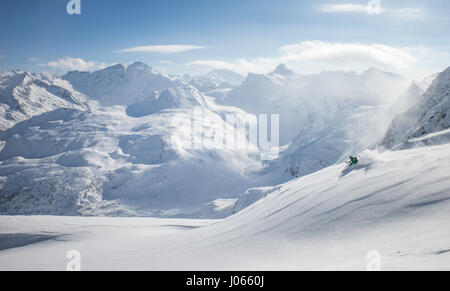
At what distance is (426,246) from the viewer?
31.1ft

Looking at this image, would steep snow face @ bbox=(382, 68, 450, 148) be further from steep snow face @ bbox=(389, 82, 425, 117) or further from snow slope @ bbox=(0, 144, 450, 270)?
steep snow face @ bbox=(389, 82, 425, 117)

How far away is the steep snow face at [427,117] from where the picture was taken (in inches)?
1334

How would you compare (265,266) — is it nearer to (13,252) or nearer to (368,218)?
(368,218)

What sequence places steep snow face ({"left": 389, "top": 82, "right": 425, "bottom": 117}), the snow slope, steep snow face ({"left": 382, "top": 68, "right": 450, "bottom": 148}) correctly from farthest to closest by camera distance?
steep snow face ({"left": 389, "top": 82, "right": 425, "bottom": 117}), steep snow face ({"left": 382, "top": 68, "right": 450, "bottom": 148}), the snow slope

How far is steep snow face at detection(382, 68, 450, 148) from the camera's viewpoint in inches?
1334

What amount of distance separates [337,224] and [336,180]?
5264 mm

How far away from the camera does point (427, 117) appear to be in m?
36.3

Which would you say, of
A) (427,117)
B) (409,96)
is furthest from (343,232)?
(409,96)

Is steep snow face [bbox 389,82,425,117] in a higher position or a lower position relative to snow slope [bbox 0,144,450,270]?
higher

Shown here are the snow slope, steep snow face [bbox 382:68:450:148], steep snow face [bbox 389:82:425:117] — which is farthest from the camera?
A: steep snow face [bbox 389:82:425:117]

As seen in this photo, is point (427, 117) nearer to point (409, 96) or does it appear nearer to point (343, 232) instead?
point (343, 232)

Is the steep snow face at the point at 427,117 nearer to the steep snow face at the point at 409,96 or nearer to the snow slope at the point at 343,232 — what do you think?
the snow slope at the point at 343,232

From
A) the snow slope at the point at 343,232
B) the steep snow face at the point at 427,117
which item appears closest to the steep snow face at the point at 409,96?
the steep snow face at the point at 427,117

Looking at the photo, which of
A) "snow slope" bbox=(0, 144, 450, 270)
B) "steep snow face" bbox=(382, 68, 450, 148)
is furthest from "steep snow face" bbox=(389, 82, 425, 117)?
"snow slope" bbox=(0, 144, 450, 270)
